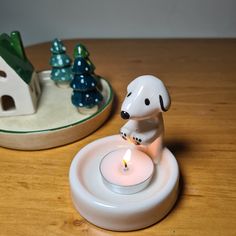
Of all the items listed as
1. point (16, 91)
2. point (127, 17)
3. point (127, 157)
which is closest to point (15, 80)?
point (16, 91)

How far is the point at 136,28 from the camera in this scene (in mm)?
1186

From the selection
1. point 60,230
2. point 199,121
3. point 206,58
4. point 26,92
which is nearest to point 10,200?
point 60,230

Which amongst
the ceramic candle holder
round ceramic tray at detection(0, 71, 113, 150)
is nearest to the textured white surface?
round ceramic tray at detection(0, 71, 113, 150)

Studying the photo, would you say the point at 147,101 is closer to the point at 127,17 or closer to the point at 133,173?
the point at 133,173

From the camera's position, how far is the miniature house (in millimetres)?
648

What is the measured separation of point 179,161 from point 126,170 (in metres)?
0.11

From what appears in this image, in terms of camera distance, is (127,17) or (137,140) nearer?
(137,140)

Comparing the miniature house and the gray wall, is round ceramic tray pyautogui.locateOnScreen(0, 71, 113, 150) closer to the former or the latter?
the miniature house

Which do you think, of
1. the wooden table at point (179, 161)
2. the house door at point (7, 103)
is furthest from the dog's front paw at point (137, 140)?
the house door at point (7, 103)

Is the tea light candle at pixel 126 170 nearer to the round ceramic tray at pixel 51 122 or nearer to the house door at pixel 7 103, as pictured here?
the round ceramic tray at pixel 51 122

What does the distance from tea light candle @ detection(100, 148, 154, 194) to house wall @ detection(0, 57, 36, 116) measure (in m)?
0.25

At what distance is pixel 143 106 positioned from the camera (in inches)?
16.8

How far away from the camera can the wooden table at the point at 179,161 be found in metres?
0.45

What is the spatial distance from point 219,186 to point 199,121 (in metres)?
0.18
